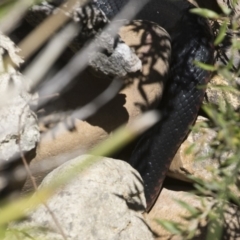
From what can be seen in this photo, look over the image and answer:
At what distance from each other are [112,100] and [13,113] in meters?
0.58

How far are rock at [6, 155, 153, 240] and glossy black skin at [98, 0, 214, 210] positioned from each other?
403 millimetres

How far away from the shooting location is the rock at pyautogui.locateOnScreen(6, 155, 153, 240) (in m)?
1.78

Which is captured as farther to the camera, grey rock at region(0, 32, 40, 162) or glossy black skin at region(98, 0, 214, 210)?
glossy black skin at region(98, 0, 214, 210)

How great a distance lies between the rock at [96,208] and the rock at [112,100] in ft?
0.34

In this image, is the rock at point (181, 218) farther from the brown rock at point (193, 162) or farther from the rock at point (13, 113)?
the rock at point (13, 113)

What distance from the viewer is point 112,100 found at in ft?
7.34

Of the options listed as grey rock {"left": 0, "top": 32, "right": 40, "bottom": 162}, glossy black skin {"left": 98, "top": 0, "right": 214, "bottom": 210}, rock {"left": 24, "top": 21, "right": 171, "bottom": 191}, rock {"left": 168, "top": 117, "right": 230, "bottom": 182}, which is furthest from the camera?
glossy black skin {"left": 98, "top": 0, "right": 214, "bottom": 210}

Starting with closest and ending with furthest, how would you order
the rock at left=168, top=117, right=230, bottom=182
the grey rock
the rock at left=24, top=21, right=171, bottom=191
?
the grey rock, the rock at left=24, top=21, right=171, bottom=191, the rock at left=168, top=117, right=230, bottom=182

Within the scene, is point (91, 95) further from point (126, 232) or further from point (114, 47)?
point (126, 232)

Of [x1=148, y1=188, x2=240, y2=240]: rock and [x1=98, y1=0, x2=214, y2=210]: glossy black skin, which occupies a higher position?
[x1=98, y1=0, x2=214, y2=210]: glossy black skin

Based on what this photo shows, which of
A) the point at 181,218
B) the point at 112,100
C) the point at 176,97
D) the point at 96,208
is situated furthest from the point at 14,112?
the point at 176,97

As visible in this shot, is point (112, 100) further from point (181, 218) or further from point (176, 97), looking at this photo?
point (181, 218)

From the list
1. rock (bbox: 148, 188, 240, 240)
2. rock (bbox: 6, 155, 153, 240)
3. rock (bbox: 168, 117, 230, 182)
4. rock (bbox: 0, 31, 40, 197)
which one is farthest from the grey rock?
rock (bbox: 168, 117, 230, 182)

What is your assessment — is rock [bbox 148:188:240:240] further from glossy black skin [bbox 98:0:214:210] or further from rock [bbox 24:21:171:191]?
rock [bbox 24:21:171:191]
